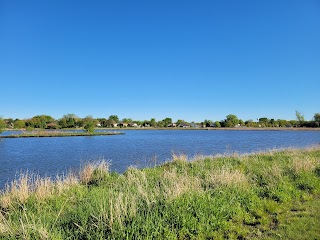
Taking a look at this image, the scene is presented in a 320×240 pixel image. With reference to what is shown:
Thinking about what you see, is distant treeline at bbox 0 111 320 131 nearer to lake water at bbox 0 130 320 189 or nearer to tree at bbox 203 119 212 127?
tree at bbox 203 119 212 127

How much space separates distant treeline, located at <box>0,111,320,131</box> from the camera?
105000 mm

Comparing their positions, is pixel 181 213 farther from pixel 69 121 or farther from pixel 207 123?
pixel 207 123

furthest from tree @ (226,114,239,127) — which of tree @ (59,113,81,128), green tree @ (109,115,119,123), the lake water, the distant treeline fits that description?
the lake water

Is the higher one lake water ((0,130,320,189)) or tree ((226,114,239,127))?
tree ((226,114,239,127))

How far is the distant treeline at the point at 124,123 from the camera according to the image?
105 meters

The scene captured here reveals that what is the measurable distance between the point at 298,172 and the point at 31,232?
9.80 meters

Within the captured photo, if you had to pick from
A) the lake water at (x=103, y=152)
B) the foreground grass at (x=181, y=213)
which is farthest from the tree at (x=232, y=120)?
the foreground grass at (x=181, y=213)

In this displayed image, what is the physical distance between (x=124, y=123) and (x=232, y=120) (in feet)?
218

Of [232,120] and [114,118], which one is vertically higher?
[114,118]

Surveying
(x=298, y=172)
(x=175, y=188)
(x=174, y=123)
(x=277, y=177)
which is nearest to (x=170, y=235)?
(x=175, y=188)

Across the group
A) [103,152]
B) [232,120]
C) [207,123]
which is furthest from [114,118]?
[103,152]

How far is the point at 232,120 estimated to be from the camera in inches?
6206

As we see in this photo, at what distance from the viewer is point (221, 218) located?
6566mm

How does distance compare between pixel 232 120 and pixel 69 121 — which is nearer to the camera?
pixel 69 121
